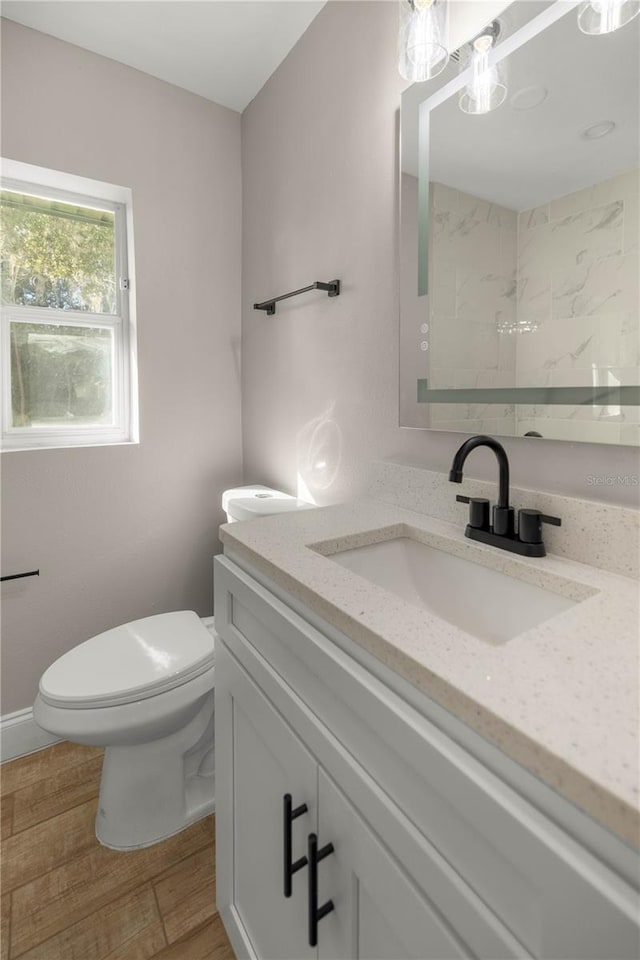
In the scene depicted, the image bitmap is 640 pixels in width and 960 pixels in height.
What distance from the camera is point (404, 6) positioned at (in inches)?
43.8

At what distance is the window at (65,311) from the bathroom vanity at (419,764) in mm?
1199

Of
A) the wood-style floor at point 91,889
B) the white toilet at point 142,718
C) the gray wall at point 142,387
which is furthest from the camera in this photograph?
the gray wall at point 142,387

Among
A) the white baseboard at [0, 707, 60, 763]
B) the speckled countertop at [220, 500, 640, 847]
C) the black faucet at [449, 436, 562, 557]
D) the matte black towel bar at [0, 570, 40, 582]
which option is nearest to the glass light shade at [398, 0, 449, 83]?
the black faucet at [449, 436, 562, 557]

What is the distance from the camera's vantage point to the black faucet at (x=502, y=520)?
2.96 ft

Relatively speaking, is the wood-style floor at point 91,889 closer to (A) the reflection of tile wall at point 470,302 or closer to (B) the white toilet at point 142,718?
(B) the white toilet at point 142,718

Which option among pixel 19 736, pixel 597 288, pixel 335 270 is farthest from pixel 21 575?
pixel 597 288

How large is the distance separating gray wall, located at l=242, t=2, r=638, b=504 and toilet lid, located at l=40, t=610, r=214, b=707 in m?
0.61

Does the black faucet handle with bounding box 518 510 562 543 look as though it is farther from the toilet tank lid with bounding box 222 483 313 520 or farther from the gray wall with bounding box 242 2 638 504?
the toilet tank lid with bounding box 222 483 313 520

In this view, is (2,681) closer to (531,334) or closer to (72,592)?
(72,592)

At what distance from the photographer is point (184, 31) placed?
161 cm

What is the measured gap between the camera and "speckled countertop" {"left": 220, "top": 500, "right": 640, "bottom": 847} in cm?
39

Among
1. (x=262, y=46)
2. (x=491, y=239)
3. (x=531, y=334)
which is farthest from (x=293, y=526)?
(x=262, y=46)

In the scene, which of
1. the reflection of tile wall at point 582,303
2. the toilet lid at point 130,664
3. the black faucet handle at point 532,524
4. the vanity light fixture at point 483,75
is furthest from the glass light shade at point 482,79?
the toilet lid at point 130,664

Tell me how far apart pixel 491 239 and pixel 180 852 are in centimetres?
173
